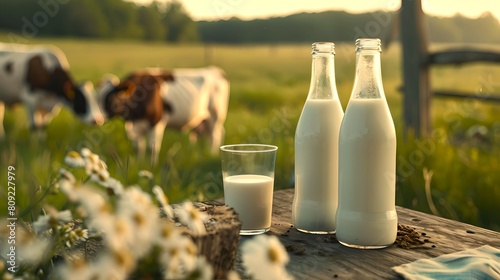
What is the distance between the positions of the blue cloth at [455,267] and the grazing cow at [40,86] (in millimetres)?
4099

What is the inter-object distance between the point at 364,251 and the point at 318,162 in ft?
0.64

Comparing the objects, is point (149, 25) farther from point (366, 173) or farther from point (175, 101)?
point (366, 173)

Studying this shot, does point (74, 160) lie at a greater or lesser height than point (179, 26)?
lesser

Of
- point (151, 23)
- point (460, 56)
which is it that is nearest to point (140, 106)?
point (460, 56)

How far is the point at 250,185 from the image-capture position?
4.17 feet

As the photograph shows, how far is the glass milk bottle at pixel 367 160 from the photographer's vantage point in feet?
3.76

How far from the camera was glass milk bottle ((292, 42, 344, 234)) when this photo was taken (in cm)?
124

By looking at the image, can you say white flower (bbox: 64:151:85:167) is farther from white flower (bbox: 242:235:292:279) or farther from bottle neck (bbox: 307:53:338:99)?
bottle neck (bbox: 307:53:338:99)

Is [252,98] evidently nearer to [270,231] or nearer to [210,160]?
[210,160]

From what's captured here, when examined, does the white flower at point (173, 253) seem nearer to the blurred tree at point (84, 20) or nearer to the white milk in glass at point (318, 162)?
the white milk in glass at point (318, 162)

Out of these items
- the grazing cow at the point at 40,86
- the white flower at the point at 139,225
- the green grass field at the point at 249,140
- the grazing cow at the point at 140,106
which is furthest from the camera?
the grazing cow at the point at 40,86

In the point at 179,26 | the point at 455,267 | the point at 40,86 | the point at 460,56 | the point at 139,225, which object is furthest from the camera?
the point at 179,26

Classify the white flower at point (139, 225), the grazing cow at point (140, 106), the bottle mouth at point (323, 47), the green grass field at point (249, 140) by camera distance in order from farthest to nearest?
the grazing cow at point (140, 106) → the green grass field at point (249, 140) → the bottle mouth at point (323, 47) → the white flower at point (139, 225)

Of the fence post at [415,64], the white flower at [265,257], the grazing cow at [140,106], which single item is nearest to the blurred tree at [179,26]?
the grazing cow at [140,106]
